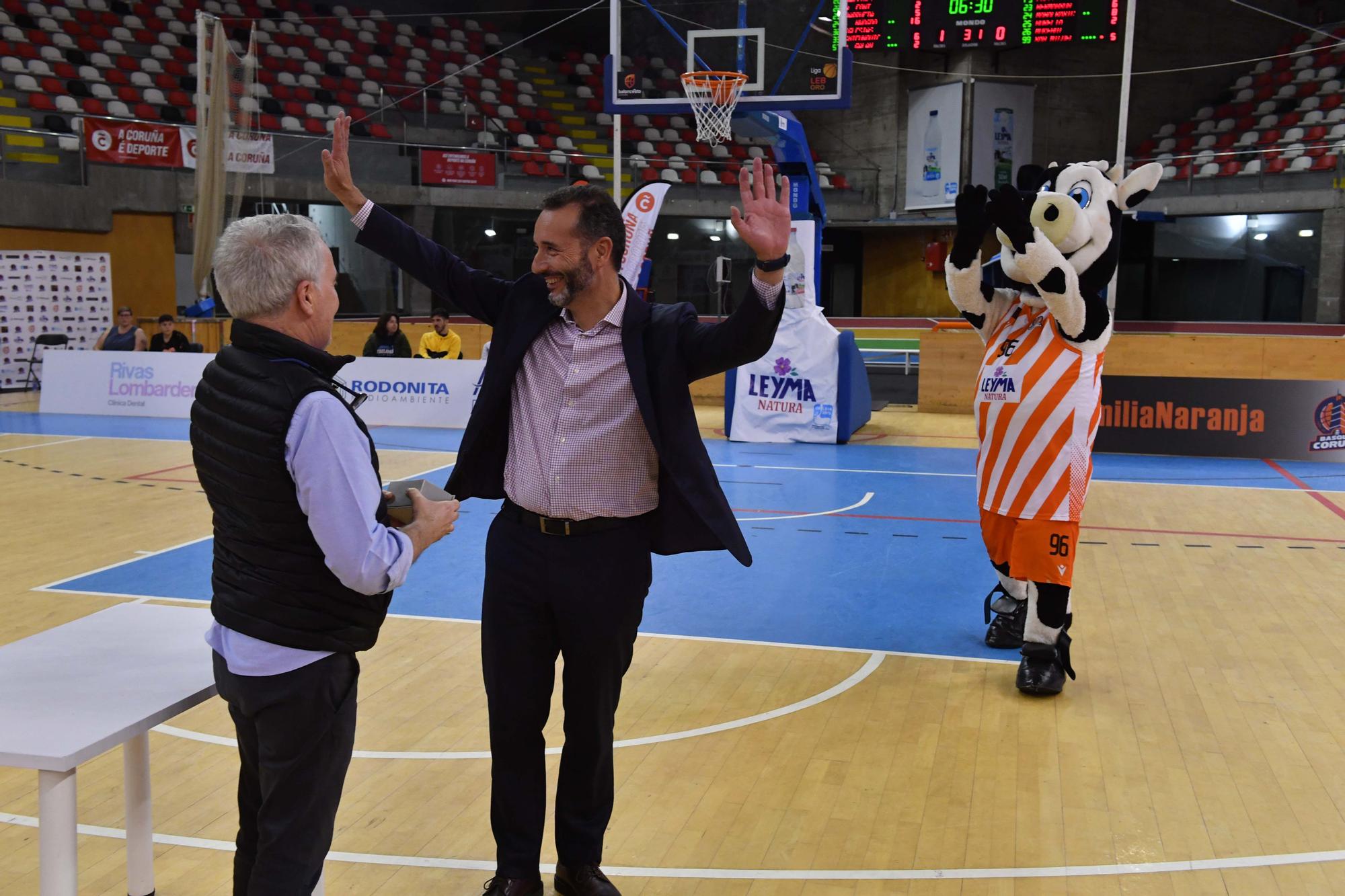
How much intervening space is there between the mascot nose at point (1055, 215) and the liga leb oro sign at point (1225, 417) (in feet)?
24.7

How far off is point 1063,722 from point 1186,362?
10332 mm

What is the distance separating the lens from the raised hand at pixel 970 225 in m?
5.07

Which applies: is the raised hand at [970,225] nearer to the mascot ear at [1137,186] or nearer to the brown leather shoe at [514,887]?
the mascot ear at [1137,186]

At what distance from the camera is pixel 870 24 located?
20781 mm

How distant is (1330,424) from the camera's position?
1140 cm

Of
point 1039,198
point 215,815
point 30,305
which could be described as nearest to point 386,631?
point 215,815

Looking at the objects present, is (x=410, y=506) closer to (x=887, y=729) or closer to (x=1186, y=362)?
(x=887, y=729)

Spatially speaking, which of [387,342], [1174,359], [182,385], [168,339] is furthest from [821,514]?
[168,339]

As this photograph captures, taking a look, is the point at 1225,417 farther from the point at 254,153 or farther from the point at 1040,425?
the point at 254,153

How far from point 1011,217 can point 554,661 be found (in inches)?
116

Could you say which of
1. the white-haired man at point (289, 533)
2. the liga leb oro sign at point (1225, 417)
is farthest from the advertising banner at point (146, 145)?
the white-haired man at point (289, 533)

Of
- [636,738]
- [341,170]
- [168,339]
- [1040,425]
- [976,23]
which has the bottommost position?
[636,738]

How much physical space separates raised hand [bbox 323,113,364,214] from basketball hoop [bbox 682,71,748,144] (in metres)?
9.05

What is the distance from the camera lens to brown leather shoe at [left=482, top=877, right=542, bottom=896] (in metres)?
3.10
